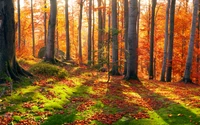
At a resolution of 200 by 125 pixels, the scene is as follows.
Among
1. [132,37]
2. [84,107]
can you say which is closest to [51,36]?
[132,37]

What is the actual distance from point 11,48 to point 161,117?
21.9ft

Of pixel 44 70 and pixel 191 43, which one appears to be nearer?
pixel 44 70

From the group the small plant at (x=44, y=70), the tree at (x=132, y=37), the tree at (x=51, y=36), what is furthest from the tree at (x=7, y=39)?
the tree at (x=51, y=36)

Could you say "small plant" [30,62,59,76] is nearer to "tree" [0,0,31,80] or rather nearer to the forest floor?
the forest floor

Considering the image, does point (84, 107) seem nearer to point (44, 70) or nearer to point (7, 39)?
point (7, 39)

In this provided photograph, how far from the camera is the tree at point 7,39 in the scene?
9266 mm

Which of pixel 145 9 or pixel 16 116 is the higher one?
pixel 145 9

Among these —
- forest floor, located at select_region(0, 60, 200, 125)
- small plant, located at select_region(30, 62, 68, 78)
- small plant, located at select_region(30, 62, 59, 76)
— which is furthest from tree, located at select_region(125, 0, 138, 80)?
small plant, located at select_region(30, 62, 59, 76)

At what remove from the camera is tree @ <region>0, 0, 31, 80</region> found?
9.27m


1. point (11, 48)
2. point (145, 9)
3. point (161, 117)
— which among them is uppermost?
point (145, 9)

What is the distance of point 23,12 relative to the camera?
35.7m

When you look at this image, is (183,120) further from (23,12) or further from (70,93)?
(23,12)

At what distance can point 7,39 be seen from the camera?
9484 millimetres

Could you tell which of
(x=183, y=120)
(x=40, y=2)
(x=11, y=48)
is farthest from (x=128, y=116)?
(x=40, y=2)
